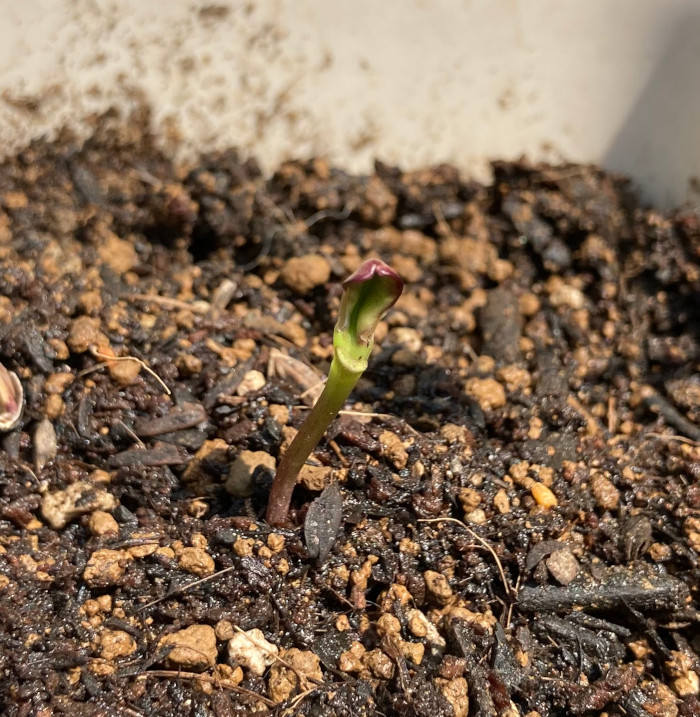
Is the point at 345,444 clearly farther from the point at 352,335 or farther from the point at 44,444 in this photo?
the point at 44,444

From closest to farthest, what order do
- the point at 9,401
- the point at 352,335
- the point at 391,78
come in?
the point at 352,335, the point at 9,401, the point at 391,78

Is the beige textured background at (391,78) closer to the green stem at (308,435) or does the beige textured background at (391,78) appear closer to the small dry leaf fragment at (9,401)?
the small dry leaf fragment at (9,401)

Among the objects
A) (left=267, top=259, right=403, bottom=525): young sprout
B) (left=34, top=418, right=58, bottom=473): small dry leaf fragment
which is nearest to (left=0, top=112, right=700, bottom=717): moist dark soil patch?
(left=34, top=418, right=58, bottom=473): small dry leaf fragment

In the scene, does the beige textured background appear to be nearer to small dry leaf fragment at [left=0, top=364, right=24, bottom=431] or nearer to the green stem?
small dry leaf fragment at [left=0, top=364, right=24, bottom=431]

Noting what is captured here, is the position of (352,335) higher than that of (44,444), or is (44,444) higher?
(352,335)

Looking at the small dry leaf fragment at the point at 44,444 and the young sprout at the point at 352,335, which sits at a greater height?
the young sprout at the point at 352,335

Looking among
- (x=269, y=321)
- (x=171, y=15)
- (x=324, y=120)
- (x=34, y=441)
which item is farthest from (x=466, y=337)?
(x=171, y=15)

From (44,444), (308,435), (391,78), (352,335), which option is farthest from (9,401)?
(391,78)

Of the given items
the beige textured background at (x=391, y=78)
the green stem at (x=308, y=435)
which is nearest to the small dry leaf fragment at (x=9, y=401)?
the green stem at (x=308, y=435)

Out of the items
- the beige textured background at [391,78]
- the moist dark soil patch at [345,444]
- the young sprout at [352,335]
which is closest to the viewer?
the young sprout at [352,335]
